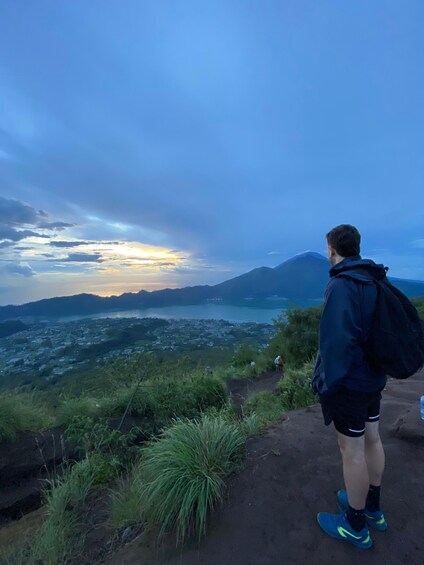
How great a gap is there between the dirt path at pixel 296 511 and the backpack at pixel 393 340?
1.35 meters

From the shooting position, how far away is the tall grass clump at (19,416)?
5.36 metres

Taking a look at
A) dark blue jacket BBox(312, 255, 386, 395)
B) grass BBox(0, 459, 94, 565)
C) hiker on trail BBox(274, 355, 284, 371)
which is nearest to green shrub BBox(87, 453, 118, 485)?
grass BBox(0, 459, 94, 565)

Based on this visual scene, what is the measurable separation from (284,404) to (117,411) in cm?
350

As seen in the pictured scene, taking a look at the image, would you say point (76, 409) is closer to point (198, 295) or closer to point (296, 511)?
point (296, 511)

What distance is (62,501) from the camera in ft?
11.0

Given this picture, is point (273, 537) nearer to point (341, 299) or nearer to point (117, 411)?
point (341, 299)

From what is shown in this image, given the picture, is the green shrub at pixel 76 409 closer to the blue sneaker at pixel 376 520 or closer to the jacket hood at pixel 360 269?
the blue sneaker at pixel 376 520

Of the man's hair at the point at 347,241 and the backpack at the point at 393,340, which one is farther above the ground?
the man's hair at the point at 347,241

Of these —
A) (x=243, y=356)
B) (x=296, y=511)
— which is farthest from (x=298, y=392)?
(x=243, y=356)

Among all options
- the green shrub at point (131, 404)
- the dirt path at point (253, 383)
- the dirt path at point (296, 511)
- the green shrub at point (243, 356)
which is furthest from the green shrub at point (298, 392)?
the green shrub at point (243, 356)

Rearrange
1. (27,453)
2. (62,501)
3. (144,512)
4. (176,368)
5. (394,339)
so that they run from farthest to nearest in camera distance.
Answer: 1. (176,368)
2. (27,453)
3. (62,501)
4. (144,512)
5. (394,339)

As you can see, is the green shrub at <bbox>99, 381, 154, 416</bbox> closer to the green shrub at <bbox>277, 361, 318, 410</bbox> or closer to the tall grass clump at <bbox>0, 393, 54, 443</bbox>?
the tall grass clump at <bbox>0, 393, 54, 443</bbox>

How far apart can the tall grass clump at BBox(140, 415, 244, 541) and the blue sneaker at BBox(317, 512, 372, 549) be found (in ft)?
2.81

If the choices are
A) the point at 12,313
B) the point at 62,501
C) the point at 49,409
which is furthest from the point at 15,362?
the point at 12,313
